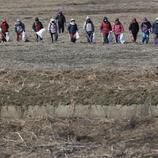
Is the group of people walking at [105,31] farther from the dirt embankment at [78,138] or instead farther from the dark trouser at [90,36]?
the dirt embankment at [78,138]

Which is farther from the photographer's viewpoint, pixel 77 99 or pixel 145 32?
pixel 145 32

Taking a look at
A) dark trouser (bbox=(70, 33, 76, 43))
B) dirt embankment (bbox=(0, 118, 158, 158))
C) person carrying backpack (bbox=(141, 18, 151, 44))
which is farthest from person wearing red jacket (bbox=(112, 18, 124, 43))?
dirt embankment (bbox=(0, 118, 158, 158))

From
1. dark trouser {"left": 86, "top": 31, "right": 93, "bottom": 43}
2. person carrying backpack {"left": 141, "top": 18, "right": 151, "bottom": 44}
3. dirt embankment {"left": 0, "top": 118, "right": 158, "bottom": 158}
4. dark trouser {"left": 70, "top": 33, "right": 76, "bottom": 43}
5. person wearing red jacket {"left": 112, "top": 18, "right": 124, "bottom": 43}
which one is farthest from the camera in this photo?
dark trouser {"left": 70, "top": 33, "right": 76, "bottom": 43}

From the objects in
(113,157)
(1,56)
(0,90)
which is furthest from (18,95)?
(1,56)

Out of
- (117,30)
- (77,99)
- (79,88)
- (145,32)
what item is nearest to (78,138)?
(77,99)

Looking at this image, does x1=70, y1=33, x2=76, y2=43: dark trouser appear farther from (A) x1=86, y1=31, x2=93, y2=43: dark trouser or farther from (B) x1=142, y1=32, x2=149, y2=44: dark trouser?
(B) x1=142, y1=32, x2=149, y2=44: dark trouser

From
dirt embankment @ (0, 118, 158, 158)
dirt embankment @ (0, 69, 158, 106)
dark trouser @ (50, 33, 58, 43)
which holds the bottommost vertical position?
dark trouser @ (50, 33, 58, 43)

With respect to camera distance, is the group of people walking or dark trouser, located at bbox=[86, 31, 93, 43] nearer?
the group of people walking

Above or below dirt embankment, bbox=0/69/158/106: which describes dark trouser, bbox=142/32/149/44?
below

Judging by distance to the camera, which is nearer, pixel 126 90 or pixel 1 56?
pixel 126 90

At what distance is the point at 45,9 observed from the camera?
5409cm

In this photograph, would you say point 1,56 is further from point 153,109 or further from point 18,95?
point 153,109

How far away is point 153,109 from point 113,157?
3334 mm

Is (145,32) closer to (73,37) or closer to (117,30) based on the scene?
(117,30)
